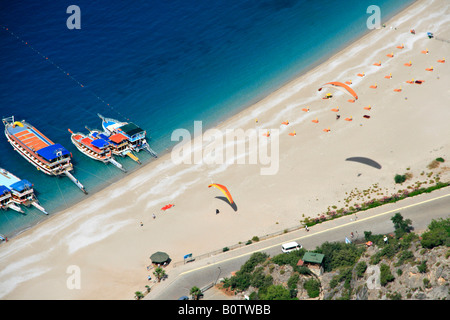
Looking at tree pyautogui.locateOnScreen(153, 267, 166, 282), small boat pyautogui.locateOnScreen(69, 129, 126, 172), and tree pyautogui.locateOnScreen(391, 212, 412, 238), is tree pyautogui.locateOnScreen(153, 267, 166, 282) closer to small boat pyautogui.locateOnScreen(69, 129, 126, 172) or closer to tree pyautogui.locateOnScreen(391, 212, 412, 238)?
tree pyautogui.locateOnScreen(391, 212, 412, 238)

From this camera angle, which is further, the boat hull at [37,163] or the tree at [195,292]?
the boat hull at [37,163]

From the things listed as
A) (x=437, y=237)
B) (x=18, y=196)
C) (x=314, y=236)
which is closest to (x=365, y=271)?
(x=437, y=237)

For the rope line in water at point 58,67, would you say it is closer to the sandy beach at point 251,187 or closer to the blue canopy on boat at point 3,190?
the sandy beach at point 251,187

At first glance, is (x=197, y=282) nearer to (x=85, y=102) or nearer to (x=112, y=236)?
(x=112, y=236)

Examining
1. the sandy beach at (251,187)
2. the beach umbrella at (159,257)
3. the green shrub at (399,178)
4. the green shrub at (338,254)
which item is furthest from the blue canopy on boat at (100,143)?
the green shrub at (399,178)

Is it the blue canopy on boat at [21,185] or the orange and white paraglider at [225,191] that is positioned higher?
the blue canopy on boat at [21,185]

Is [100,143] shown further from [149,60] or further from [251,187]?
[149,60]
